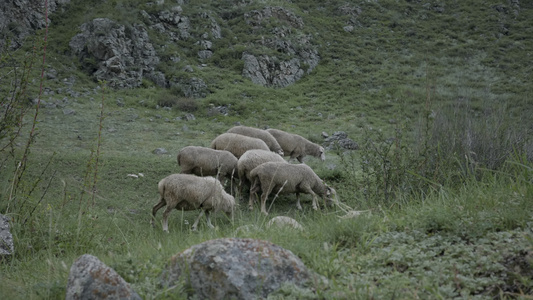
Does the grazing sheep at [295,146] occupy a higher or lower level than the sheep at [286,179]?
lower

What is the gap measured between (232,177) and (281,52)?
22577mm

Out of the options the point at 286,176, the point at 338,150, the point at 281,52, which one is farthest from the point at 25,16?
the point at 338,150

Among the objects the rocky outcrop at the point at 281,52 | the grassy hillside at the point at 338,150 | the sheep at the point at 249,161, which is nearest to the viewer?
the grassy hillside at the point at 338,150

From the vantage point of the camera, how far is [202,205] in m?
7.07

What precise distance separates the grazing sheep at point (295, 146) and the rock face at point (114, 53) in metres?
11.0

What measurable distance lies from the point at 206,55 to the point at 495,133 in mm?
21946

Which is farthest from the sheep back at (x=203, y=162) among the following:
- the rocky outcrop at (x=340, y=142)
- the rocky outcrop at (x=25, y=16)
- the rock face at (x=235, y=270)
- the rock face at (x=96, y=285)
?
the rocky outcrop at (x=25, y=16)

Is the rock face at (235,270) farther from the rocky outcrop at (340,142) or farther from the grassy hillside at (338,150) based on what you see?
the rocky outcrop at (340,142)

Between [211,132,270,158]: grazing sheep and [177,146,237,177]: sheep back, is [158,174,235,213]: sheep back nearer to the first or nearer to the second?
[177,146,237,177]: sheep back

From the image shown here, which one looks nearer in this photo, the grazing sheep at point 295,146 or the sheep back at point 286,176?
the sheep back at point 286,176

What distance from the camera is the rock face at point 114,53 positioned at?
829 inches

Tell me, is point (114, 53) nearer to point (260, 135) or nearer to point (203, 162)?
point (260, 135)

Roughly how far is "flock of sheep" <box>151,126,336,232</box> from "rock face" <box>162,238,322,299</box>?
2387mm

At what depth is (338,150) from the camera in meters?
5.91
